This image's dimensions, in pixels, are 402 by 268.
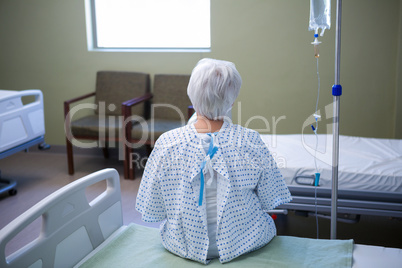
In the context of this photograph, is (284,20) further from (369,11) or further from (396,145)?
(396,145)

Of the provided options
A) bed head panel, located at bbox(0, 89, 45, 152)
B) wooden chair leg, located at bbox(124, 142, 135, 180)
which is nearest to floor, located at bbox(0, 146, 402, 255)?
wooden chair leg, located at bbox(124, 142, 135, 180)

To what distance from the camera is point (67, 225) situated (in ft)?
6.25

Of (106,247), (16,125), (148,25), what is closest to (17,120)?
(16,125)

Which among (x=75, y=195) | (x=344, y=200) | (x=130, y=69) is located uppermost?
(x=130, y=69)

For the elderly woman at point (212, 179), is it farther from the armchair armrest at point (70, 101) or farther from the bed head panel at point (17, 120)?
the armchair armrest at point (70, 101)

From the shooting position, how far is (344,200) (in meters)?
2.78

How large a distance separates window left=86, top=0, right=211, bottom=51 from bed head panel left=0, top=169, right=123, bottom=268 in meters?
2.90

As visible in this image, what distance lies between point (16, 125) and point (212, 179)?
2.50 m

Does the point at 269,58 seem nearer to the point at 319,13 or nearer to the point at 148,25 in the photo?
the point at 148,25

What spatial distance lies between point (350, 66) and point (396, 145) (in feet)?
3.67

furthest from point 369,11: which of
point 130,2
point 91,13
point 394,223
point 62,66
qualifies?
point 62,66

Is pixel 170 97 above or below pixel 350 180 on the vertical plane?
above

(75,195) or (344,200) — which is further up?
(75,195)

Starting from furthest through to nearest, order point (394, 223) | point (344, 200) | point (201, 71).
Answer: point (394, 223) < point (344, 200) < point (201, 71)
